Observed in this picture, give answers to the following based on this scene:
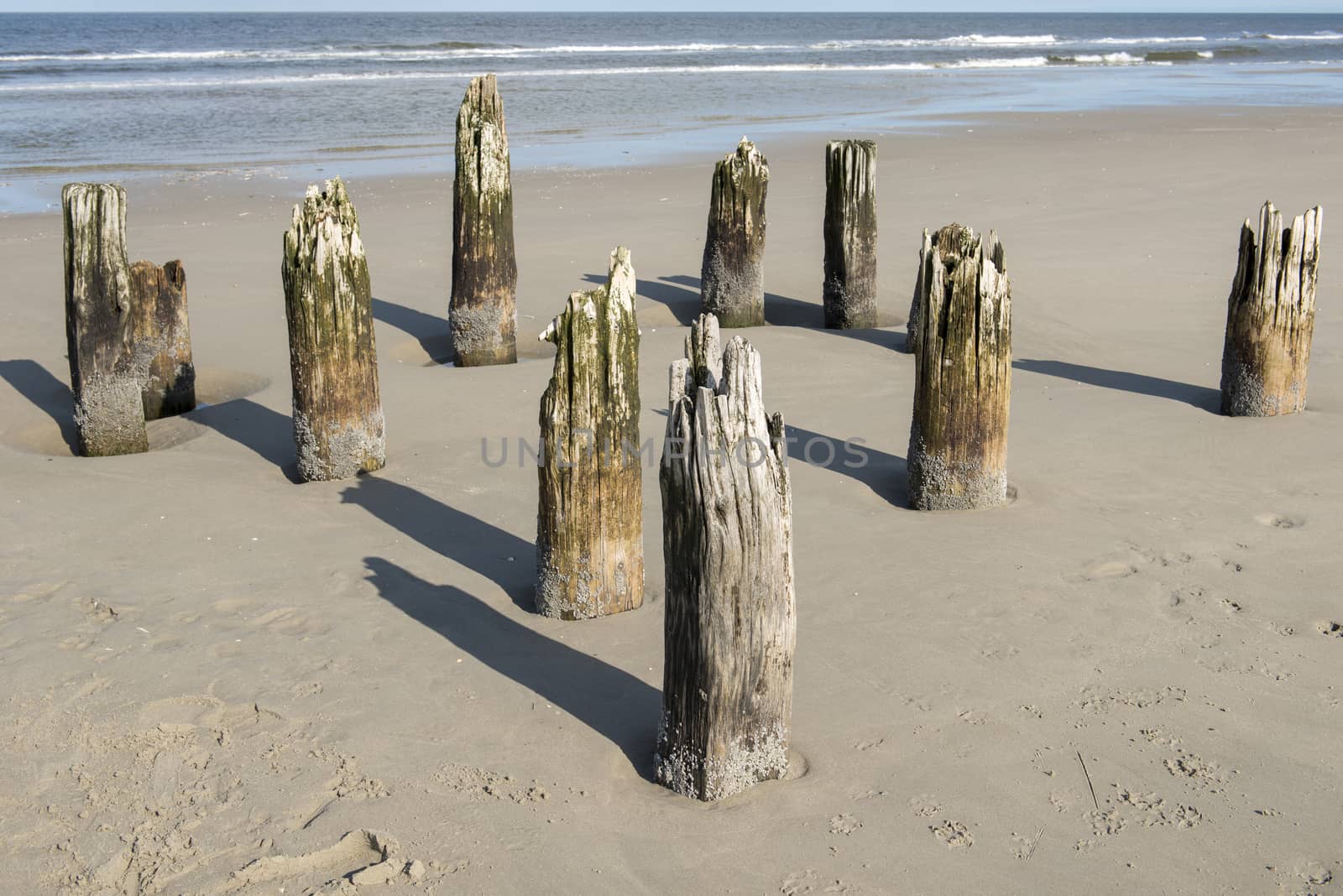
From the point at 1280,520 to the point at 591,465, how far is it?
11.4 feet

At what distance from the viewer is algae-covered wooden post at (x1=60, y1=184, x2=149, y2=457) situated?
7086 millimetres

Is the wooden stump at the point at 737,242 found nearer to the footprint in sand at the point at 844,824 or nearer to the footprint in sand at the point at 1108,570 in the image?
the footprint in sand at the point at 1108,570

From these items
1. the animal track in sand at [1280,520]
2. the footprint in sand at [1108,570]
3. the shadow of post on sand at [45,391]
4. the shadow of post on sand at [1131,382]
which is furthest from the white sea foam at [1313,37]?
the shadow of post on sand at [45,391]

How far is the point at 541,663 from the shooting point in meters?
4.90

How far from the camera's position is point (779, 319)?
1045cm

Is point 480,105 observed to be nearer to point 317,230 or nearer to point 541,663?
point 317,230

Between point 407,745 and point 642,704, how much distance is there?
89 cm

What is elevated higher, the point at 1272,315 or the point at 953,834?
the point at 1272,315

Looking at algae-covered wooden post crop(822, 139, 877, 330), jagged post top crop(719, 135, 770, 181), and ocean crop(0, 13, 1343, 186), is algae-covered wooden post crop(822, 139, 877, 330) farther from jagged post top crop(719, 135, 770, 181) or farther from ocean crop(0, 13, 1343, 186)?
ocean crop(0, 13, 1343, 186)

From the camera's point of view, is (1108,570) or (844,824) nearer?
(844,824)

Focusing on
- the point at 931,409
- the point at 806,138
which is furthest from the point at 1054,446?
the point at 806,138

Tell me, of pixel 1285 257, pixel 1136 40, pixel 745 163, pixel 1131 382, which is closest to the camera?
pixel 1285 257

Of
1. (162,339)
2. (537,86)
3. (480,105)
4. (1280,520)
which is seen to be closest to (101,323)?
(162,339)

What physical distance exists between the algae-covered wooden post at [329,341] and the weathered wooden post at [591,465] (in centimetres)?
205
